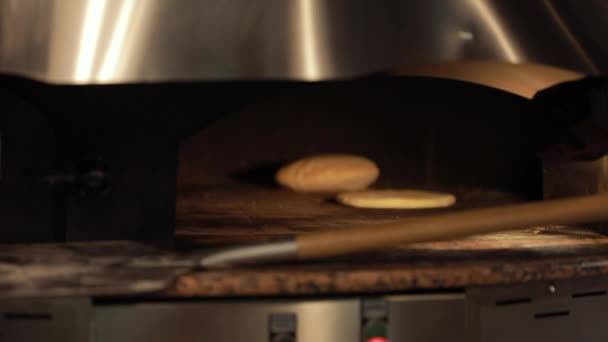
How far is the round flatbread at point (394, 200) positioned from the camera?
51.4 inches

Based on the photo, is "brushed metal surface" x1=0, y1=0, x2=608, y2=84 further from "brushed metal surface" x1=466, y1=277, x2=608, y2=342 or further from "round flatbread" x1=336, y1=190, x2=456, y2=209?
"round flatbread" x1=336, y1=190, x2=456, y2=209

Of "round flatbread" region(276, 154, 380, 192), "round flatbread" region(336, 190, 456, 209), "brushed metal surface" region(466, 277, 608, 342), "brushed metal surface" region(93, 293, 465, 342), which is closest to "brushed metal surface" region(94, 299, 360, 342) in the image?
"brushed metal surface" region(93, 293, 465, 342)

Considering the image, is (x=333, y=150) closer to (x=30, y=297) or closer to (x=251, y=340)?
(x=251, y=340)

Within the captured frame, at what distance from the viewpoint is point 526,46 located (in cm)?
97

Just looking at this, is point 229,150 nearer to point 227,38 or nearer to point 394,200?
point 394,200

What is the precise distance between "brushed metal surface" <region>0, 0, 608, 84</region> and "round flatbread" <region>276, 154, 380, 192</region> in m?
0.53

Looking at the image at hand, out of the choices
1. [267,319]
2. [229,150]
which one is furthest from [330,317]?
[229,150]

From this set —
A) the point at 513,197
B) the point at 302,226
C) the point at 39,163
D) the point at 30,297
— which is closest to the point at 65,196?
the point at 39,163

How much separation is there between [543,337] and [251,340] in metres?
0.36

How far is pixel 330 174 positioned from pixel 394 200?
17 cm

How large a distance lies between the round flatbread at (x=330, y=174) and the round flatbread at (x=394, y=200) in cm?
7

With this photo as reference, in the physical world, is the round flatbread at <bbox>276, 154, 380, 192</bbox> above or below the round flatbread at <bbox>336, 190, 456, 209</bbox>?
above

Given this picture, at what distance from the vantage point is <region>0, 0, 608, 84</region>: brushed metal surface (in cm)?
89

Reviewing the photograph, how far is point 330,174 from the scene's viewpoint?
1.44 m
